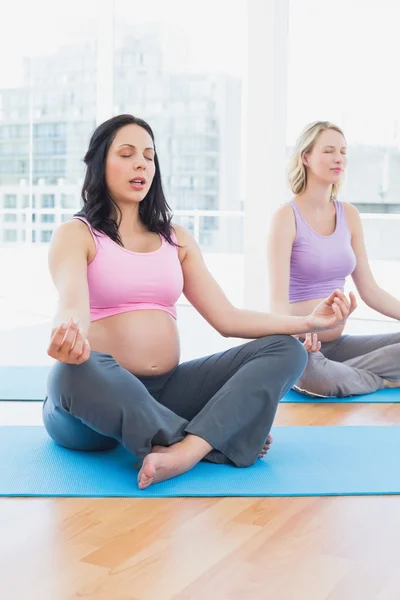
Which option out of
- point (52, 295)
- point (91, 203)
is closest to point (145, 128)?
point (91, 203)

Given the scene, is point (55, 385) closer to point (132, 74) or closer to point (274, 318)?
point (274, 318)

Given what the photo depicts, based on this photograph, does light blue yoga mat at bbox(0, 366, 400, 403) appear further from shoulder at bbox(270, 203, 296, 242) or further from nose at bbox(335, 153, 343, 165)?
nose at bbox(335, 153, 343, 165)

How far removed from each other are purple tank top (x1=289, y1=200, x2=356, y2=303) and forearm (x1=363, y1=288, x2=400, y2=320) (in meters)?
0.15

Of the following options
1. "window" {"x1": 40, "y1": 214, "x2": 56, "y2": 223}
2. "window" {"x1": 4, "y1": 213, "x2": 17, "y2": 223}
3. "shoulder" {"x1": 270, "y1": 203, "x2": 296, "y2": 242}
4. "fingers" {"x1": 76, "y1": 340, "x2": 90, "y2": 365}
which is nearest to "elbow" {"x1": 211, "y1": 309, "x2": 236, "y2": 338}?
"fingers" {"x1": 76, "y1": 340, "x2": 90, "y2": 365}

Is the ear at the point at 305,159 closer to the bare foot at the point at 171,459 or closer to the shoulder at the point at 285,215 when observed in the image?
the shoulder at the point at 285,215

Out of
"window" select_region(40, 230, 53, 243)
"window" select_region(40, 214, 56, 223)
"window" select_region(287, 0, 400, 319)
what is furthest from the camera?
"window" select_region(40, 230, 53, 243)

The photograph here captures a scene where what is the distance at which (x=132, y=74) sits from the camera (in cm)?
707

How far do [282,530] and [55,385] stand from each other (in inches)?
25.8

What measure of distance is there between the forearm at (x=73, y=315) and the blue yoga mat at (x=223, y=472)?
37 cm

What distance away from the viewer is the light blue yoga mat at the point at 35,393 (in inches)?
124

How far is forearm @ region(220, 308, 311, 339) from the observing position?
7.63ft

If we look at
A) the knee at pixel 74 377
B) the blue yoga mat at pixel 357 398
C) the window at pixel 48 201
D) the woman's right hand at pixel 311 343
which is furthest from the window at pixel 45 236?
the knee at pixel 74 377

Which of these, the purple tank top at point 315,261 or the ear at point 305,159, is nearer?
the purple tank top at point 315,261

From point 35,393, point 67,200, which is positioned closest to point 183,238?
point 35,393
